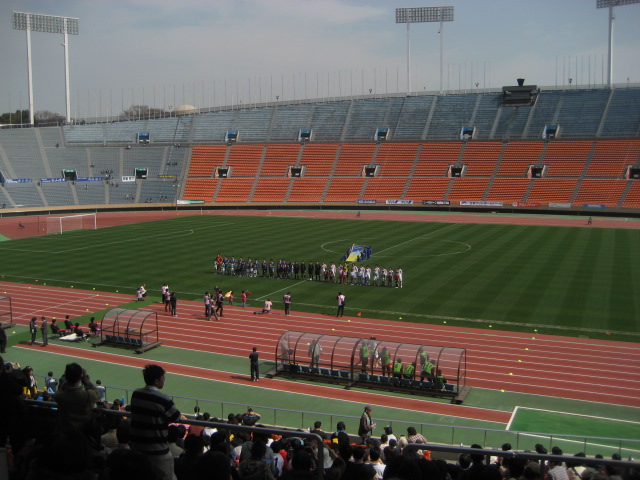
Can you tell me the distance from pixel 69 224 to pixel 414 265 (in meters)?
38.9

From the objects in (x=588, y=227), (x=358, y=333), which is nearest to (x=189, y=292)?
(x=358, y=333)

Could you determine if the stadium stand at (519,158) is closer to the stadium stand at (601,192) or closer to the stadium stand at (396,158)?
the stadium stand at (601,192)

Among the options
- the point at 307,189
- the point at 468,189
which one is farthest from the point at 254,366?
the point at 307,189

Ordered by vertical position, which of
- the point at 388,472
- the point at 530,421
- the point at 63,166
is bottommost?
the point at 530,421

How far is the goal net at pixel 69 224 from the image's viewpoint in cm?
5928

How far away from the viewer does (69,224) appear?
62.0 meters

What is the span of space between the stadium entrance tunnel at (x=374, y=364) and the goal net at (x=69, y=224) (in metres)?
43.3

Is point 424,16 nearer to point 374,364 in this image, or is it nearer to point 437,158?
point 437,158

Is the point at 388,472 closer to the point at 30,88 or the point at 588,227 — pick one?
the point at 588,227

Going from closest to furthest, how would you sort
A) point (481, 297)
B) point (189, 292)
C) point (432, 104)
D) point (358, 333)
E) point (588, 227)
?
point (358, 333)
point (481, 297)
point (189, 292)
point (588, 227)
point (432, 104)

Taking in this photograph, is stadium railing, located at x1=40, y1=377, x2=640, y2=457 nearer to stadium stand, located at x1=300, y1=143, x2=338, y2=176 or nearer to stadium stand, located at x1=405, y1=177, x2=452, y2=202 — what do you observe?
stadium stand, located at x1=405, y1=177, x2=452, y2=202

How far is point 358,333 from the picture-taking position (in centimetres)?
2517

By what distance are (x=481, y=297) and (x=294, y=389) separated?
43.8 ft

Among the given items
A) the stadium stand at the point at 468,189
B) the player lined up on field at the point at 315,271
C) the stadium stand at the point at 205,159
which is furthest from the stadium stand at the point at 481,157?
the player lined up on field at the point at 315,271
